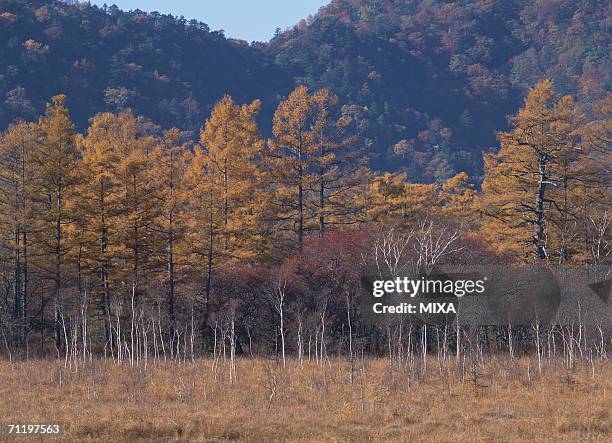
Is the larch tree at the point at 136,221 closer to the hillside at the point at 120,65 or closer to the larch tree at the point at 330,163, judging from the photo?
the larch tree at the point at 330,163

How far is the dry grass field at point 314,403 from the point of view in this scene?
52.3ft

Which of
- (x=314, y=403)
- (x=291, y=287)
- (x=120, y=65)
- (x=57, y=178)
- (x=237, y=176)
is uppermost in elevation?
(x=120, y=65)

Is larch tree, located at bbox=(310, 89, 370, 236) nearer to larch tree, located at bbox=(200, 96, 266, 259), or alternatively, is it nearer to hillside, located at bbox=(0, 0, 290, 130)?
larch tree, located at bbox=(200, 96, 266, 259)

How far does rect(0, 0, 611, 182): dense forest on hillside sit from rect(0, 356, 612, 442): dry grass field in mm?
87359

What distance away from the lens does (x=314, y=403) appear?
19422 millimetres

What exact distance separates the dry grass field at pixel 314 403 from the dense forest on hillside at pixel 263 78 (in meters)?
87.4

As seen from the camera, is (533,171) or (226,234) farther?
(226,234)

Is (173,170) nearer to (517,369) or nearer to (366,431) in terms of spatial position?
(517,369)

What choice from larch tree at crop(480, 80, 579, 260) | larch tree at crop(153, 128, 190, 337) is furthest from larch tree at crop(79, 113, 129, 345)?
larch tree at crop(480, 80, 579, 260)

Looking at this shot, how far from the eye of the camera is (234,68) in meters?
175

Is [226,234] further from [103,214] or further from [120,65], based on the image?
[120,65]

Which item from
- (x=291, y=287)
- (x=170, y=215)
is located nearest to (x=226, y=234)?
(x=170, y=215)

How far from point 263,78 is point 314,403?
526ft

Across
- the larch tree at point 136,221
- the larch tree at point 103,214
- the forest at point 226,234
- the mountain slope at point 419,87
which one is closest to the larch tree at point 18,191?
the forest at point 226,234
